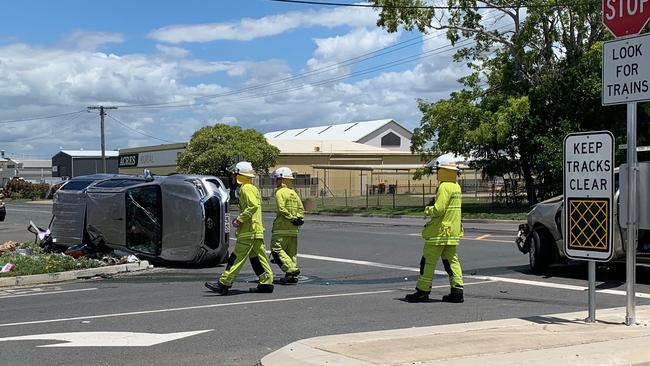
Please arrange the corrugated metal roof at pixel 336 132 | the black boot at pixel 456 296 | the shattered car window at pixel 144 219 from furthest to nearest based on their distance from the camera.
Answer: the corrugated metal roof at pixel 336 132, the shattered car window at pixel 144 219, the black boot at pixel 456 296

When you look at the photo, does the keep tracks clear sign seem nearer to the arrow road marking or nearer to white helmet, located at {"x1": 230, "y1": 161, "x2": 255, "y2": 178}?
the arrow road marking

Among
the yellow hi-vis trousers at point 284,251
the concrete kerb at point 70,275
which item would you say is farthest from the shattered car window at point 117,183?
the yellow hi-vis trousers at point 284,251

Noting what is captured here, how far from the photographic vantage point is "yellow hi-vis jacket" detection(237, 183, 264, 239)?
1039 centimetres

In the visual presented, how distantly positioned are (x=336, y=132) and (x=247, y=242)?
3579 inches

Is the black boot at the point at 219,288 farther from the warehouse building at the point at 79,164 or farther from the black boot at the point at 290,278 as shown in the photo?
the warehouse building at the point at 79,164

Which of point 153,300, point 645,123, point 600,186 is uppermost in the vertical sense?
point 645,123

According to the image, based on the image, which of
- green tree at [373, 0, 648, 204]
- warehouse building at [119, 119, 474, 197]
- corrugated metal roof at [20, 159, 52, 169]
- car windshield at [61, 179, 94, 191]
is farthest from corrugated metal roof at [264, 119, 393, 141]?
car windshield at [61, 179, 94, 191]

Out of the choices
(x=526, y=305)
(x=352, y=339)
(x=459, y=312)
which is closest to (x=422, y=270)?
(x=459, y=312)

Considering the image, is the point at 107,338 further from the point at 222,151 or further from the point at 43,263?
the point at 222,151

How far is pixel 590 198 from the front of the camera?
24.6 feet

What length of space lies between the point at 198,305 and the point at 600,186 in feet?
17.4

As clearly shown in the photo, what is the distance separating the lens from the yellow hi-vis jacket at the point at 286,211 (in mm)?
11570

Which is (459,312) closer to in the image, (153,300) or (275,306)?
(275,306)

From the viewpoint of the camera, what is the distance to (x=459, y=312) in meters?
8.87
